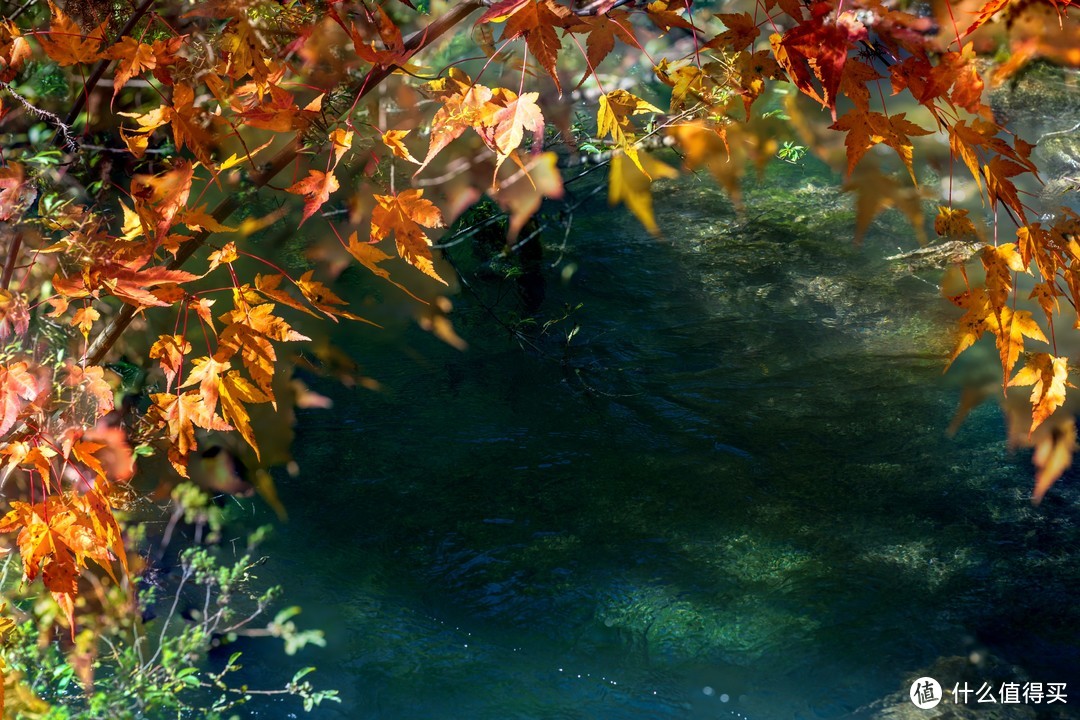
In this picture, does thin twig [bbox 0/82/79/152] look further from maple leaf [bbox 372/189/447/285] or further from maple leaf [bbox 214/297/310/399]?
maple leaf [bbox 372/189/447/285]

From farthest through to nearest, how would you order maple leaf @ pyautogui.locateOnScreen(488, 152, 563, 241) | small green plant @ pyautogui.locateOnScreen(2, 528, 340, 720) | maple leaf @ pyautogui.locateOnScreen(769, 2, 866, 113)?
maple leaf @ pyautogui.locateOnScreen(488, 152, 563, 241)
small green plant @ pyautogui.locateOnScreen(2, 528, 340, 720)
maple leaf @ pyautogui.locateOnScreen(769, 2, 866, 113)

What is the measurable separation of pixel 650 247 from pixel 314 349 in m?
1.22

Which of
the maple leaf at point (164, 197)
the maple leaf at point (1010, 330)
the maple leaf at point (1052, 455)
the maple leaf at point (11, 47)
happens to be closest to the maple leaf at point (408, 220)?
the maple leaf at point (164, 197)

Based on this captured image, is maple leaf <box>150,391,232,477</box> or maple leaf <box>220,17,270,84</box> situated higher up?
maple leaf <box>220,17,270,84</box>

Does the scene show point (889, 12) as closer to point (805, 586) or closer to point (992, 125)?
point (992, 125)

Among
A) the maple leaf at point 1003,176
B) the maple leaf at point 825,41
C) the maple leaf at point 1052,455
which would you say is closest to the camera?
the maple leaf at point 825,41

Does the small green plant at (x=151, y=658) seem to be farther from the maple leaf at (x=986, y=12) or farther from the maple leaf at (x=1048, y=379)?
the maple leaf at (x=986, y=12)

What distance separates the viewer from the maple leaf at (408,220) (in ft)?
3.90

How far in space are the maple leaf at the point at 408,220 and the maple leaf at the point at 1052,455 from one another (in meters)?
1.98

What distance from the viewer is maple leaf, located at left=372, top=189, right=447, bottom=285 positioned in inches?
46.8

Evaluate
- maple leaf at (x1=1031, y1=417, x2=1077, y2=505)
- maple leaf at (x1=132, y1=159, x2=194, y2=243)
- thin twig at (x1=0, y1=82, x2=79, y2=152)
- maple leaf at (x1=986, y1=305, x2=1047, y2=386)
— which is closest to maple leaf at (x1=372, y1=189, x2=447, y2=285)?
maple leaf at (x1=132, y1=159, x2=194, y2=243)

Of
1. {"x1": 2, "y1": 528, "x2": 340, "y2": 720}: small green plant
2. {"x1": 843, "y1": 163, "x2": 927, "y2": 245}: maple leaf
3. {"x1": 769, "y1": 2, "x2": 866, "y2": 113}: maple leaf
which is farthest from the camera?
{"x1": 843, "y1": 163, "x2": 927, "y2": 245}: maple leaf

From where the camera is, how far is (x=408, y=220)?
47.4 inches

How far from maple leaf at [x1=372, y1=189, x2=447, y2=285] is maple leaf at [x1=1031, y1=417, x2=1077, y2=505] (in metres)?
1.98
